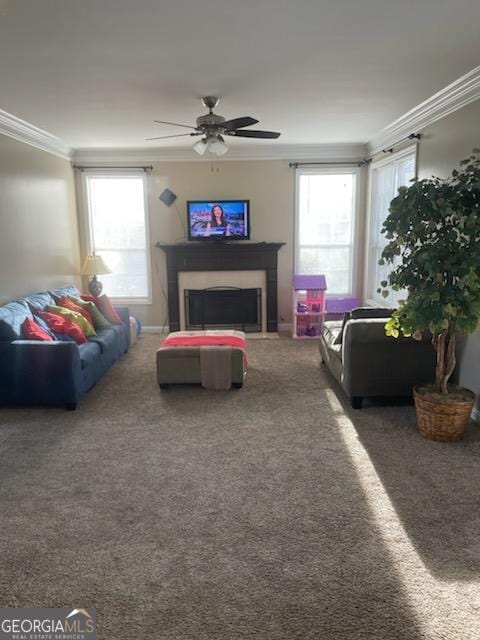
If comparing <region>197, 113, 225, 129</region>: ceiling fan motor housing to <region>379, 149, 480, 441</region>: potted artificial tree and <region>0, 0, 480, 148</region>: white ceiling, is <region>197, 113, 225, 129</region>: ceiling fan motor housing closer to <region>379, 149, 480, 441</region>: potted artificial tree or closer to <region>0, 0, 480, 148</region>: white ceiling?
<region>0, 0, 480, 148</region>: white ceiling

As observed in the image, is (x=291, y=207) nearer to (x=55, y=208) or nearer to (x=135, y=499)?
(x=55, y=208)

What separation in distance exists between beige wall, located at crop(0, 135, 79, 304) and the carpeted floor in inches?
64.2

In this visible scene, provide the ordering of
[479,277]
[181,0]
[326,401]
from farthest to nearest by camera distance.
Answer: [326,401], [479,277], [181,0]

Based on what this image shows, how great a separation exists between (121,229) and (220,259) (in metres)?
1.51

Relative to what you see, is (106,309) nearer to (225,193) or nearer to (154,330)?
(154,330)

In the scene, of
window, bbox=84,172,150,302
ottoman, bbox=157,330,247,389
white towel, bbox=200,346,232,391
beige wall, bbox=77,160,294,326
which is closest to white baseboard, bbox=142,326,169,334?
window, bbox=84,172,150,302

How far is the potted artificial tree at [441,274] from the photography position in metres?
2.91

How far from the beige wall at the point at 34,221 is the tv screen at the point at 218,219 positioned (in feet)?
5.44

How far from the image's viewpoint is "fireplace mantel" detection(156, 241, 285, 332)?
6418 millimetres

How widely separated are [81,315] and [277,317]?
9.46 feet

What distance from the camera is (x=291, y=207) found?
654cm

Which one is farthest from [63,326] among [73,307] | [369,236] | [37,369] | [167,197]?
[369,236]

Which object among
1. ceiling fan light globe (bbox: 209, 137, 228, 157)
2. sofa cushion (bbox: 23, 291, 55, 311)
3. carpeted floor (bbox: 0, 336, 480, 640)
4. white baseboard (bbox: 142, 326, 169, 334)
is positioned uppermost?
ceiling fan light globe (bbox: 209, 137, 228, 157)

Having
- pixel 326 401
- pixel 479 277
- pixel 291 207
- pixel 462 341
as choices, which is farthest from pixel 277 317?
pixel 479 277
